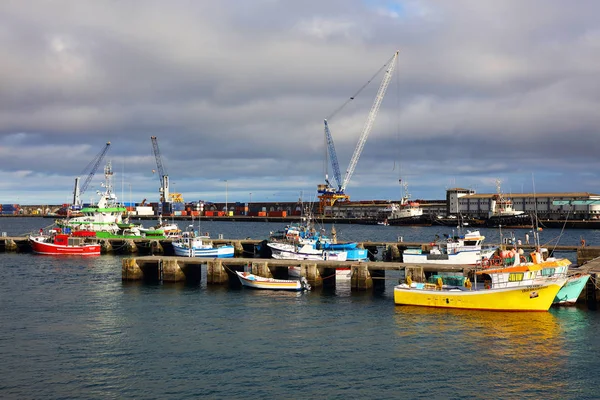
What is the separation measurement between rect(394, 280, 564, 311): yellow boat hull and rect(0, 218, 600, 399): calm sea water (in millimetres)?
789

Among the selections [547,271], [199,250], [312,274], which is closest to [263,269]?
[312,274]

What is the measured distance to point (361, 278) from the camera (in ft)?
189

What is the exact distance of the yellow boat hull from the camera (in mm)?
45969

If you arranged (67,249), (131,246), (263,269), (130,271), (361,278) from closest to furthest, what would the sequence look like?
(361,278) → (263,269) → (130,271) → (67,249) → (131,246)

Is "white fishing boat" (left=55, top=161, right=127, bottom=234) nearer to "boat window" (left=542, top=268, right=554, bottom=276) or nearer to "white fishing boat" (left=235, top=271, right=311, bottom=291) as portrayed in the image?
"white fishing boat" (left=235, top=271, right=311, bottom=291)

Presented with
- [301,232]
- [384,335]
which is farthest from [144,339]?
[301,232]

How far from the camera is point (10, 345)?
3762cm

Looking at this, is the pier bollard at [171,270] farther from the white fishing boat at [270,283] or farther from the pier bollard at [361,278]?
the pier bollard at [361,278]

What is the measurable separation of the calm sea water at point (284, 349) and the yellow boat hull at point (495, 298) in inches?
31.0

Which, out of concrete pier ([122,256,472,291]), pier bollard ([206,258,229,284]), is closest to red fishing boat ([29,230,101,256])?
concrete pier ([122,256,472,291])

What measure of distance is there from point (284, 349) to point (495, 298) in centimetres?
1962

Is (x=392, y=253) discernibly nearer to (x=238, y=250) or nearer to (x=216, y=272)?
(x=238, y=250)

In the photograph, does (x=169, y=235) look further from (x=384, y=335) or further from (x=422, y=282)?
(x=384, y=335)

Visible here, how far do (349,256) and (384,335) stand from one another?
33.6 m
